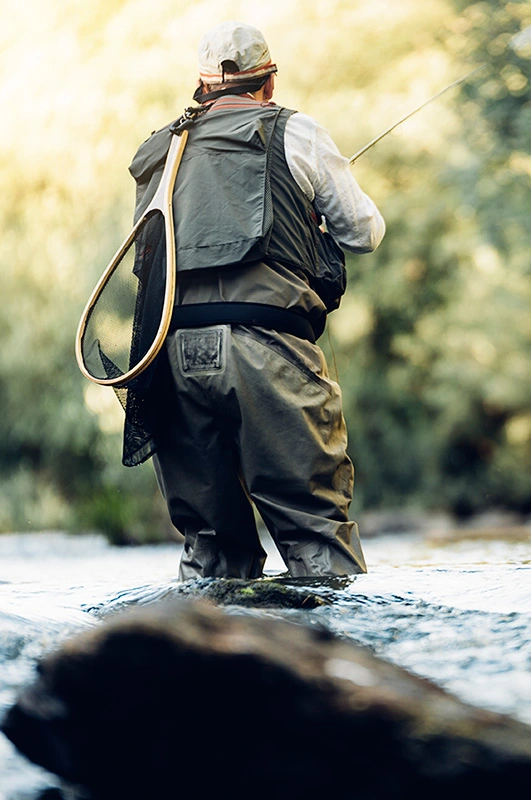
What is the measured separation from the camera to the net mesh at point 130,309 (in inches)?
120

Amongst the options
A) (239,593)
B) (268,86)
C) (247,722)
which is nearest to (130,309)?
(268,86)

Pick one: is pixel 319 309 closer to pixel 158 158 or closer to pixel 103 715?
pixel 158 158

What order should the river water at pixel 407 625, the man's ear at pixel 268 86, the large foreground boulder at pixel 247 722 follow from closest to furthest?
1. the large foreground boulder at pixel 247 722
2. the river water at pixel 407 625
3. the man's ear at pixel 268 86

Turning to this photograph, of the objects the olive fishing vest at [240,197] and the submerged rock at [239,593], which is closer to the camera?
the submerged rock at [239,593]

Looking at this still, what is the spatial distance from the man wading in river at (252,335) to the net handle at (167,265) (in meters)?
0.05

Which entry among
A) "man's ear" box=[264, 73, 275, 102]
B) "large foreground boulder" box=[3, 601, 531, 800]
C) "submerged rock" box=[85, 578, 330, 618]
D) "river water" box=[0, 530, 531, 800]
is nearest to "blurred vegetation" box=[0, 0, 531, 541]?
"man's ear" box=[264, 73, 275, 102]

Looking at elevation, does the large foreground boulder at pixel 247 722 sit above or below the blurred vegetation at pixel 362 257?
below

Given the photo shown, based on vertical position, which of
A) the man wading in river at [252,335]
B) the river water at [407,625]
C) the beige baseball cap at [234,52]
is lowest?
the river water at [407,625]

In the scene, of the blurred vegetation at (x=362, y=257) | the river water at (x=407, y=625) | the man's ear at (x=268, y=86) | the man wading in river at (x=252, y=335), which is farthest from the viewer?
the blurred vegetation at (x=362, y=257)

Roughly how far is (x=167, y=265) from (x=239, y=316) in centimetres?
25

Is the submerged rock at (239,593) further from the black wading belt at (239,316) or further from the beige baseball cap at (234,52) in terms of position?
the beige baseball cap at (234,52)

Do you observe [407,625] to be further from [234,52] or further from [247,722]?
[234,52]

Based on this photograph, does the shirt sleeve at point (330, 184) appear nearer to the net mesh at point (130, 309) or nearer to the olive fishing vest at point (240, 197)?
the olive fishing vest at point (240, 197)

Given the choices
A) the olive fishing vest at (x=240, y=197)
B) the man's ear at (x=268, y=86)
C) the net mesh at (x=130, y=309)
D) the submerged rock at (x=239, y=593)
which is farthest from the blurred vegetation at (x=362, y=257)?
the submerged rock at (x=239, y=593)
